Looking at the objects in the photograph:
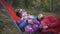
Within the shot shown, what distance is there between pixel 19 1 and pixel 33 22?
376 cm

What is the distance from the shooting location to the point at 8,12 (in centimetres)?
478

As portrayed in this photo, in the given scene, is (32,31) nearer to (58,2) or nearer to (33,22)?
(33,22)

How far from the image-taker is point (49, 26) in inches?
182

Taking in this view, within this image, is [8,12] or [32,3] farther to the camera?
[32,3]

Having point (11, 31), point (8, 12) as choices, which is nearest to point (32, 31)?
point (8, 12)

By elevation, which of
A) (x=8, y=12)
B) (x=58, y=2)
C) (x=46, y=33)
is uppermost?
(x=8, y=12)

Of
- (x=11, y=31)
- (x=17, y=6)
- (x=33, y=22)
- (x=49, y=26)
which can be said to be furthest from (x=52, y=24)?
(x=17, y=6)

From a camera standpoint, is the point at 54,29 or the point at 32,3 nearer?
the point at 54,29

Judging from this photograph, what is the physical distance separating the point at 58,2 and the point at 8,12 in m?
4.08

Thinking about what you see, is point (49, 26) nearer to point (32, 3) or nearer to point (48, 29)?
point (48, 29)

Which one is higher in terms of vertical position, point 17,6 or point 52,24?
point 52,24

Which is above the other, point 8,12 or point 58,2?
point 8,12

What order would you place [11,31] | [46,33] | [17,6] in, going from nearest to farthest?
1. [46,33]
2. [11,31]
3. [17,6]

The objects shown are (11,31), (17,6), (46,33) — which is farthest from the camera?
(17,6)
